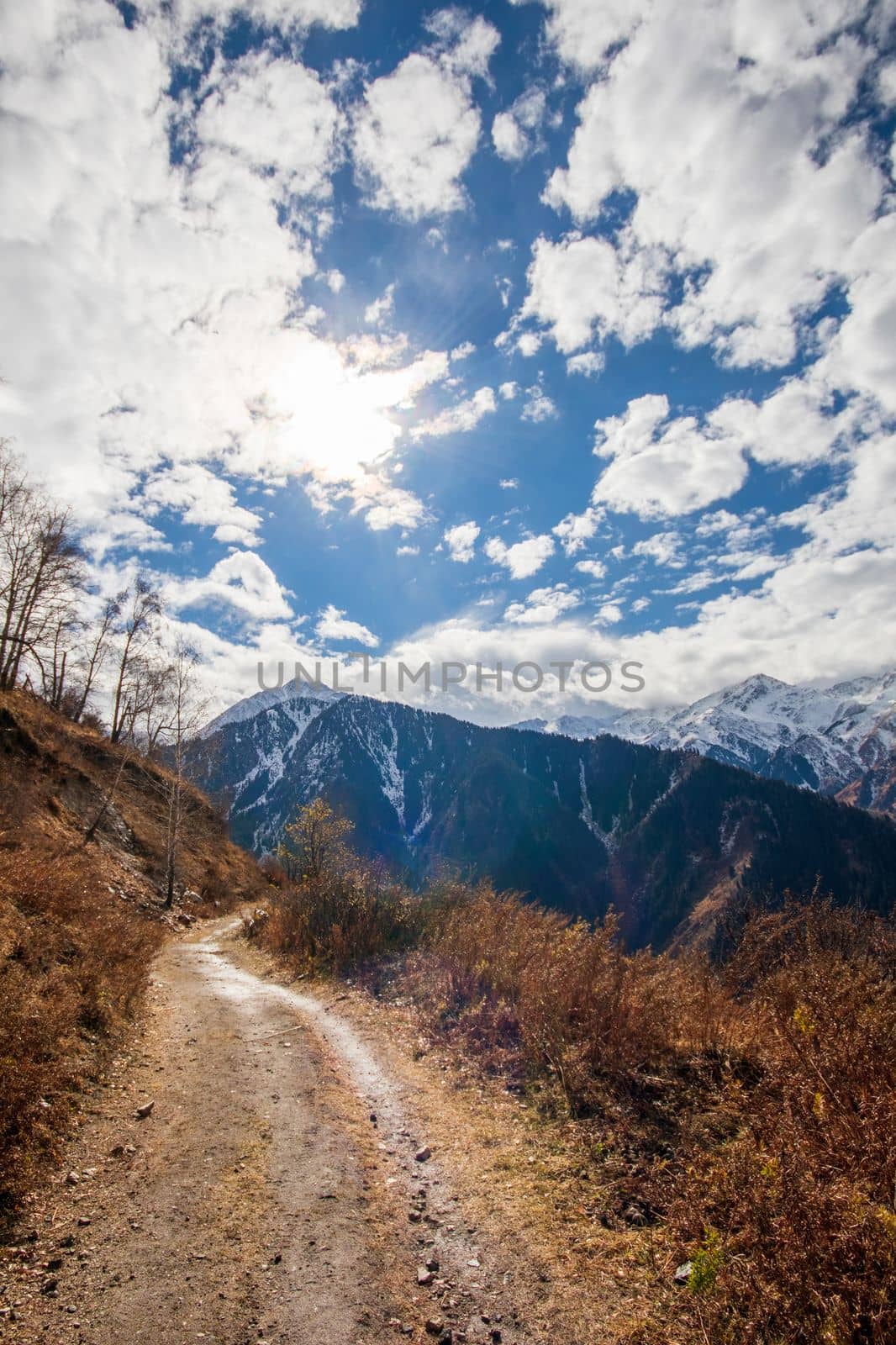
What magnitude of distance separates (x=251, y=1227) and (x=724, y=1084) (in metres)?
5.80

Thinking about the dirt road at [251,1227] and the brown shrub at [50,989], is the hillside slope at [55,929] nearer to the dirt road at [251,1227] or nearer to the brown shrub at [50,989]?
the brown shrub at [50,989]

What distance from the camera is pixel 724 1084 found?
7738 mm

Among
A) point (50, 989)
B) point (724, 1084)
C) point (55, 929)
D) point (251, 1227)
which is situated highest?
point (55, 929)

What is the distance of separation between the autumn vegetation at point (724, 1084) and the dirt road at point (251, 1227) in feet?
5.78

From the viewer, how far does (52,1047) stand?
8023 mm

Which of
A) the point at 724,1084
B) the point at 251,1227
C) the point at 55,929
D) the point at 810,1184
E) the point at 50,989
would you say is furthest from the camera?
the point at 55,929

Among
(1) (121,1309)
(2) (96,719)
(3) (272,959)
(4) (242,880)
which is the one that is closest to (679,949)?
(1) (121,1309)

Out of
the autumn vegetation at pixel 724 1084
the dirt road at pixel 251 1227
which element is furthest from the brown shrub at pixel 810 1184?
the dirt road at pixel 251 1227

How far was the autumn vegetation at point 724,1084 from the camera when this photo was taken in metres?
4.04

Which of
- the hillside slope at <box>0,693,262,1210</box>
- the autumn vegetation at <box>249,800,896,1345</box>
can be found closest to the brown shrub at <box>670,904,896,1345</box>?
the autumn vegetation at <box>249,800,896,1345</box>

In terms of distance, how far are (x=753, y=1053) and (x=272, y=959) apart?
1723 cm

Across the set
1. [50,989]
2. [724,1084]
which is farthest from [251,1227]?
[724,1084]

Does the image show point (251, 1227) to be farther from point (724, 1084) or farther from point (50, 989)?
point (724, 1084)

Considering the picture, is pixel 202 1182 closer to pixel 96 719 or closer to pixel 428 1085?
pixel 428 1085
